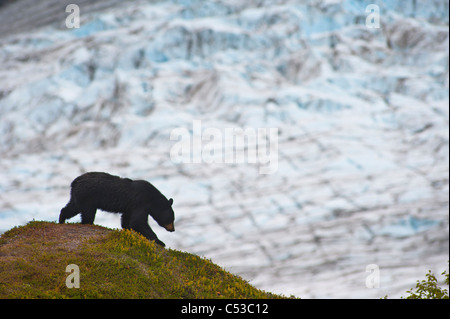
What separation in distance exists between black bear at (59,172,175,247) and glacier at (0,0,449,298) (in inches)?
1123

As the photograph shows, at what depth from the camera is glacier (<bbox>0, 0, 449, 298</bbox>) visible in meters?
45.7

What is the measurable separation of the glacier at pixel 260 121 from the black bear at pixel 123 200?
2853cm

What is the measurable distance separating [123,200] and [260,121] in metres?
52.2

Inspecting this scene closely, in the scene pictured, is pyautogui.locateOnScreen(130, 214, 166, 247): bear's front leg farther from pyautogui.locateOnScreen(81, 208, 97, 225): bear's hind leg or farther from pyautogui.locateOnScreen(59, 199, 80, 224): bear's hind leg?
pyautogui.locateOnScreen(59, 199, 80, 224): bear's hind leg

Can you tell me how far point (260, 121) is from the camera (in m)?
62.5

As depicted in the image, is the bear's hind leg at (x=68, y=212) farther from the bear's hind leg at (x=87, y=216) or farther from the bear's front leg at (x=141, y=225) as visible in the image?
the bear's front leg at (x=141, y=225)

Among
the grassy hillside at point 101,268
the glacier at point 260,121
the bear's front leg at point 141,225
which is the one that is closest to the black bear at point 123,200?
the bear's front leg at point 141,225

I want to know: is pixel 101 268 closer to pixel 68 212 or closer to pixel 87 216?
pixel 87 216

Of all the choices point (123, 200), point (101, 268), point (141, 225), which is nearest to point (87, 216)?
point (123, 200)

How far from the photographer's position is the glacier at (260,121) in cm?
4572

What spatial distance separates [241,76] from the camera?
68562 mm

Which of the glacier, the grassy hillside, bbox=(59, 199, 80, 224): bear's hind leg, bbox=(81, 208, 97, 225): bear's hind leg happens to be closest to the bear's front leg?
the grassy hillside

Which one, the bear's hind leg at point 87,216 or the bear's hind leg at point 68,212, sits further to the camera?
the bear's hind leg at point 68,212

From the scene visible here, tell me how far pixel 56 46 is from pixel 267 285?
55.7m
